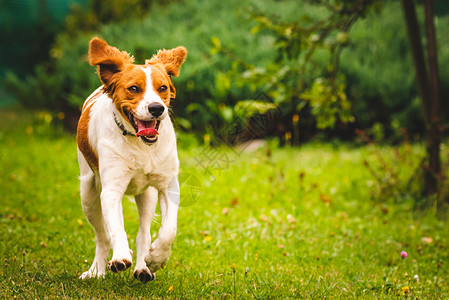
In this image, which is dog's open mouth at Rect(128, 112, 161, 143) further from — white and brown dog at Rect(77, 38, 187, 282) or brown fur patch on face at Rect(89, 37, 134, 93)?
brown fur patch on face at Rect(89, 37, 134, 93)

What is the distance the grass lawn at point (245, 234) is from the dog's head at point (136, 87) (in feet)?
3.89

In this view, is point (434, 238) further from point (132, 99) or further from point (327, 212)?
point (132, 99)

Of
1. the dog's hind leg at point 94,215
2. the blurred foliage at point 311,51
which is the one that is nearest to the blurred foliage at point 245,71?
the blurred foliage at point 311,51

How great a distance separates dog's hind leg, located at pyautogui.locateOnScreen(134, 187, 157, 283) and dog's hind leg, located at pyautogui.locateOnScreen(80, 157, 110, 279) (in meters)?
0.35

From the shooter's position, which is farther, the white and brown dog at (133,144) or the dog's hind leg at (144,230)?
the dog's hind leg at (144,230)

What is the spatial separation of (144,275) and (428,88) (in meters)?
4.54

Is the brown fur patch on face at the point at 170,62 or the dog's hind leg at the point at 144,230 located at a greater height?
the brown fur patch on face at the point at 170,62

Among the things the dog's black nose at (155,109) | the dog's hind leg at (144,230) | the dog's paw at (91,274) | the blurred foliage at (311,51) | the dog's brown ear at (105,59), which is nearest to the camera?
the dog's black nose at (155,109)

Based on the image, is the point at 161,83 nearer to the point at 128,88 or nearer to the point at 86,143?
the point at 128,88

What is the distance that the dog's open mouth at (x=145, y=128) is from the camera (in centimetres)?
300

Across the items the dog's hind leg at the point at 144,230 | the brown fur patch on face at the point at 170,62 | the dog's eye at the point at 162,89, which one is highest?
the brown fur patch on face at the point at 170,62

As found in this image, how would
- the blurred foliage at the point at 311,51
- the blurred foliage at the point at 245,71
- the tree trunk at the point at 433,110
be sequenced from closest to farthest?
1. the blurred foliage at the point at 311,51
2. the tree trunk at the point at 433,110
3. the blurred foliage at the point at 245,71

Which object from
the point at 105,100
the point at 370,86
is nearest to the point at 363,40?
the point at 370,86

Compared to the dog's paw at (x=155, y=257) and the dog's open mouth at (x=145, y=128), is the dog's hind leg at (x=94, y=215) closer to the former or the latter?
the dog's paw at (x=155, y=257)
